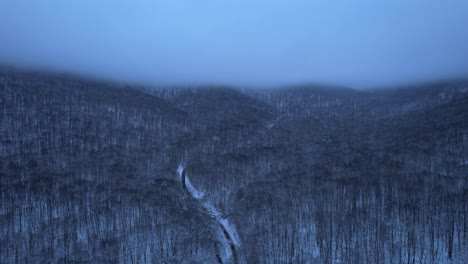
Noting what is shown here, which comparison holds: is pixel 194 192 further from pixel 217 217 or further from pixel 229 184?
pixel 217 217

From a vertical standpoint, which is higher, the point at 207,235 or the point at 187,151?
the point at 187,151

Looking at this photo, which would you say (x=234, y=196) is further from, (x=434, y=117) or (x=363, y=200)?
(x=434, y=117)

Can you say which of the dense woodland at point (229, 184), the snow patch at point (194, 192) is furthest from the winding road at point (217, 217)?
the dense woodland at point (229, 184)


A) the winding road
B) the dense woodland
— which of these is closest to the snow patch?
the winding road

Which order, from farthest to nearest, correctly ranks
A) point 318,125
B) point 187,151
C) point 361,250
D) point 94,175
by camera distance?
point 318,125 → point 187,151 → point 94,175 → point 361,250

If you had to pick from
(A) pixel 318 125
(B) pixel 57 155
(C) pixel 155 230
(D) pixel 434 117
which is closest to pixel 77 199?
(C) pixel 155 230
